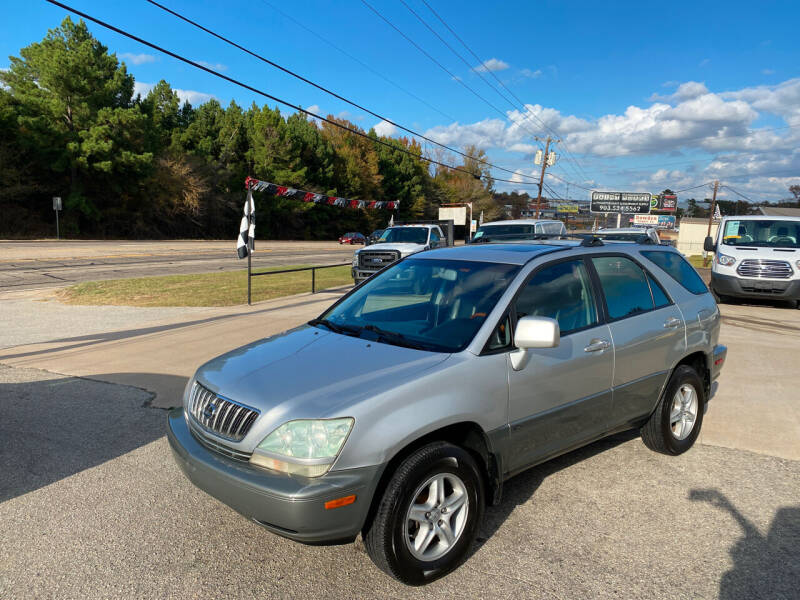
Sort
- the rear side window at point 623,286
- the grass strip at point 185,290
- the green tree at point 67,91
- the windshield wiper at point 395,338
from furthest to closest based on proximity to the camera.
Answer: the green tree at point 67,91 → the grass strip at point 185,290 → the rear side window at point 623,286 → the windshield wiper at point 395,338

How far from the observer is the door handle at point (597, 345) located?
3.57 meters

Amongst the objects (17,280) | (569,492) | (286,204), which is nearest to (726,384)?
(569,492)

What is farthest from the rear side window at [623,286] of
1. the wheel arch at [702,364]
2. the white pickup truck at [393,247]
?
the white pickup truck at [393,247]

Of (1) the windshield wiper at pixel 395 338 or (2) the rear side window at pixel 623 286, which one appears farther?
(2) the rear side window at pixel 623 286

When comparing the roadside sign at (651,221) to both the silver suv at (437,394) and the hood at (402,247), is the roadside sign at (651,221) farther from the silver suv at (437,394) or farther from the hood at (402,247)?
the silver suv at (437,394)

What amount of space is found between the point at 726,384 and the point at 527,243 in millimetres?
3768

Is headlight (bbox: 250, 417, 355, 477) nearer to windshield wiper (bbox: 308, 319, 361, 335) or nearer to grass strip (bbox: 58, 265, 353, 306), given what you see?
windshield wiper (bbox: 308, 319, 361, 335)

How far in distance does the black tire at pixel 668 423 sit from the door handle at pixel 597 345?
941mm

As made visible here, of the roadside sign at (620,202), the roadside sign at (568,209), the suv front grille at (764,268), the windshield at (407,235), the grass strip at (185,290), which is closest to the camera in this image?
the suv front grille at (764,268)

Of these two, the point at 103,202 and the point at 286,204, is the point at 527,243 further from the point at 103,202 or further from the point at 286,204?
the point at 286,204

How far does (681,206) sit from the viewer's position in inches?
6590

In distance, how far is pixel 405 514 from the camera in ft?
8.68

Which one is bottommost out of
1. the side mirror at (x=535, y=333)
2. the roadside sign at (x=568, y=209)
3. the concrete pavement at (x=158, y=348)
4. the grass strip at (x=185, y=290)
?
the grass strip at (x=185, y=290)

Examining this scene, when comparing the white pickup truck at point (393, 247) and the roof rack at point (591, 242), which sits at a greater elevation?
the roof rack at point (591, 242)
